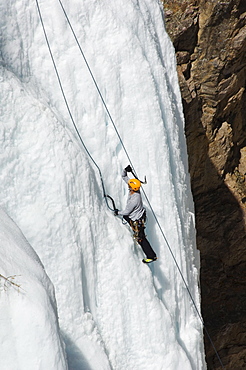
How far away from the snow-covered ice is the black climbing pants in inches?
6.0

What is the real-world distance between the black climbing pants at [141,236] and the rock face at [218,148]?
685 cm

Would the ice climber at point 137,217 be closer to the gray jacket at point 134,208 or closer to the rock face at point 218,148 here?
the gray jacket at point 134,208

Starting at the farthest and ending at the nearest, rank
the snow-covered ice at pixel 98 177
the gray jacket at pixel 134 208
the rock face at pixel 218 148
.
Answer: the rock face at pixel 218 148, the gray jacket at pixel 134 208, the snow-covered ice at pixel 98 177

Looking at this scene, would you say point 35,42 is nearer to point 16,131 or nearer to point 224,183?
point 16,131

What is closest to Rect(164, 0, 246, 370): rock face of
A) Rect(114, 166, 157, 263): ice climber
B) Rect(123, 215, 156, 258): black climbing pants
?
Rect(114, 166, 157, 263): ice climber

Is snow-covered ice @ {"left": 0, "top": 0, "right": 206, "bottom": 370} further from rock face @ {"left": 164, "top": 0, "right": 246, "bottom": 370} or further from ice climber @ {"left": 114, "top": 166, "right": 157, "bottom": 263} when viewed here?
rock face @ {"left": 164, "top": 0, "right": 246, "bottom": 370}

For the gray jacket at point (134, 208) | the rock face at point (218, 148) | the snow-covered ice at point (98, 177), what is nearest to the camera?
the snow-covered ice at point (98, 177)

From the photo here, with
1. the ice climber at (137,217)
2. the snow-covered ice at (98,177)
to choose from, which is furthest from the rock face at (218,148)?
the ice climber at (137,217)

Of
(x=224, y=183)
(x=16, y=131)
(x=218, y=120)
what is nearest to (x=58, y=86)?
(x=16, y=131)

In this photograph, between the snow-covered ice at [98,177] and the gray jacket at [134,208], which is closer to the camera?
the snow-covered ice at [98,177]

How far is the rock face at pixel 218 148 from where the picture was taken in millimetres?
12695

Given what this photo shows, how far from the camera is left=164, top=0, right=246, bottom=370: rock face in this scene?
500 inches

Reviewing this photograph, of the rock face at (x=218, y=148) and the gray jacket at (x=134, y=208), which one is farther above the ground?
the rock face at (x=218, y=148)

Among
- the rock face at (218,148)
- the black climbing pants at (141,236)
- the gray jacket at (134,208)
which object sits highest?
the rock face at (218,148)
